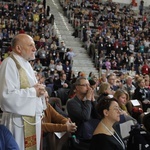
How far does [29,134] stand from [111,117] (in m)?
0.87

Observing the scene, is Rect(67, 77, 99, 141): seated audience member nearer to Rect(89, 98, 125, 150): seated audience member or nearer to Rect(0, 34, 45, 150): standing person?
Rect(89, 98, 125, 150): seated audience member

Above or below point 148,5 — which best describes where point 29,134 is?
below

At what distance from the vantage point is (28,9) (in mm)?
19344

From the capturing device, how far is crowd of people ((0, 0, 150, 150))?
2807 millimetres

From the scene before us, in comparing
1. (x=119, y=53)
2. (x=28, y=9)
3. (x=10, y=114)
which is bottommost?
A: (x=119, y=53)

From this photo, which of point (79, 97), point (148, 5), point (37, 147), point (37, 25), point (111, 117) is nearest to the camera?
point (37, 147)

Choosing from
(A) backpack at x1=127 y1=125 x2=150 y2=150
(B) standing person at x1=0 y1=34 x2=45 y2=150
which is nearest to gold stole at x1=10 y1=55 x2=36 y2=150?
(B) standing person at x1=0 y1=34 x2=45 y2=150

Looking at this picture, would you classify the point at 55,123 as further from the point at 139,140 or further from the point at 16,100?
the point at 16,100

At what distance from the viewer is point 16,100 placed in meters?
2.62

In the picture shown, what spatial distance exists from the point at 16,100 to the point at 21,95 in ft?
0.22

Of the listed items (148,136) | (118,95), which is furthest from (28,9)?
(148,136)

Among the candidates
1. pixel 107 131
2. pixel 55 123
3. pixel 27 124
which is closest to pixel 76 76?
pixel 55 123

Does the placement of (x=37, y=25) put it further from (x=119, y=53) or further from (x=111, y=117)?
(x=111, y=117)

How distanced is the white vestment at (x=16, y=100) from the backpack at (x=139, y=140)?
1051 millimetres
